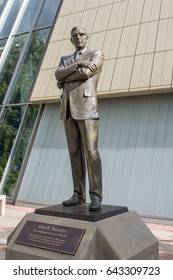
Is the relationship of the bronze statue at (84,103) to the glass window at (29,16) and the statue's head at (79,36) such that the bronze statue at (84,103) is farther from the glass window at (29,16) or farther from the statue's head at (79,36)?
the glass window at (29,16)

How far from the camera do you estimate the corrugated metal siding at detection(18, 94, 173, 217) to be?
348 inches

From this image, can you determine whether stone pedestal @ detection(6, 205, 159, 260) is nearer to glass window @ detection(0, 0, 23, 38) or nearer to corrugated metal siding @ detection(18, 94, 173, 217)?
corrugated metal siding @ detection(18, 94, 173, 217)

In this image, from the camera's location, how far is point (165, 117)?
30.5 feet

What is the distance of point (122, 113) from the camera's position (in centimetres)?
1005

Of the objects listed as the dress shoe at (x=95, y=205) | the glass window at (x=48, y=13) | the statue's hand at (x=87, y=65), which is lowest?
the dress shoe at (x=95, y=205)

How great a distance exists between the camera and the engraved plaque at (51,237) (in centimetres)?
376

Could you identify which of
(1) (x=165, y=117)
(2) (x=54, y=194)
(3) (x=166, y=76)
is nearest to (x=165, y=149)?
(1) (x=165, y=117)

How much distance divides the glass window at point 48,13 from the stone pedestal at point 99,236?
1044 centimetres

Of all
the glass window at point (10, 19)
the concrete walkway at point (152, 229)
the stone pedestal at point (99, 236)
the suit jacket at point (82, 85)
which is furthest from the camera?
the glass window at point (10, 19)

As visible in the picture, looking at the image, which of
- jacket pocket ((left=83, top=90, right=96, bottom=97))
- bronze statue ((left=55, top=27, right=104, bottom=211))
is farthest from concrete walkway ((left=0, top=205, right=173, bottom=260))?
jacket pocket ((left=83, top=90, right=96, bottom=97))

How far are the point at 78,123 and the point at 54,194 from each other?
6.06 m

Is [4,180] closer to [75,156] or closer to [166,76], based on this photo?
[166,76]

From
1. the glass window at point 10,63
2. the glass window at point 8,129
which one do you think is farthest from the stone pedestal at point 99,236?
the glass window at point 10,63

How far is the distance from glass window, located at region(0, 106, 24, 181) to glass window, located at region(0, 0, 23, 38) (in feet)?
15.1
